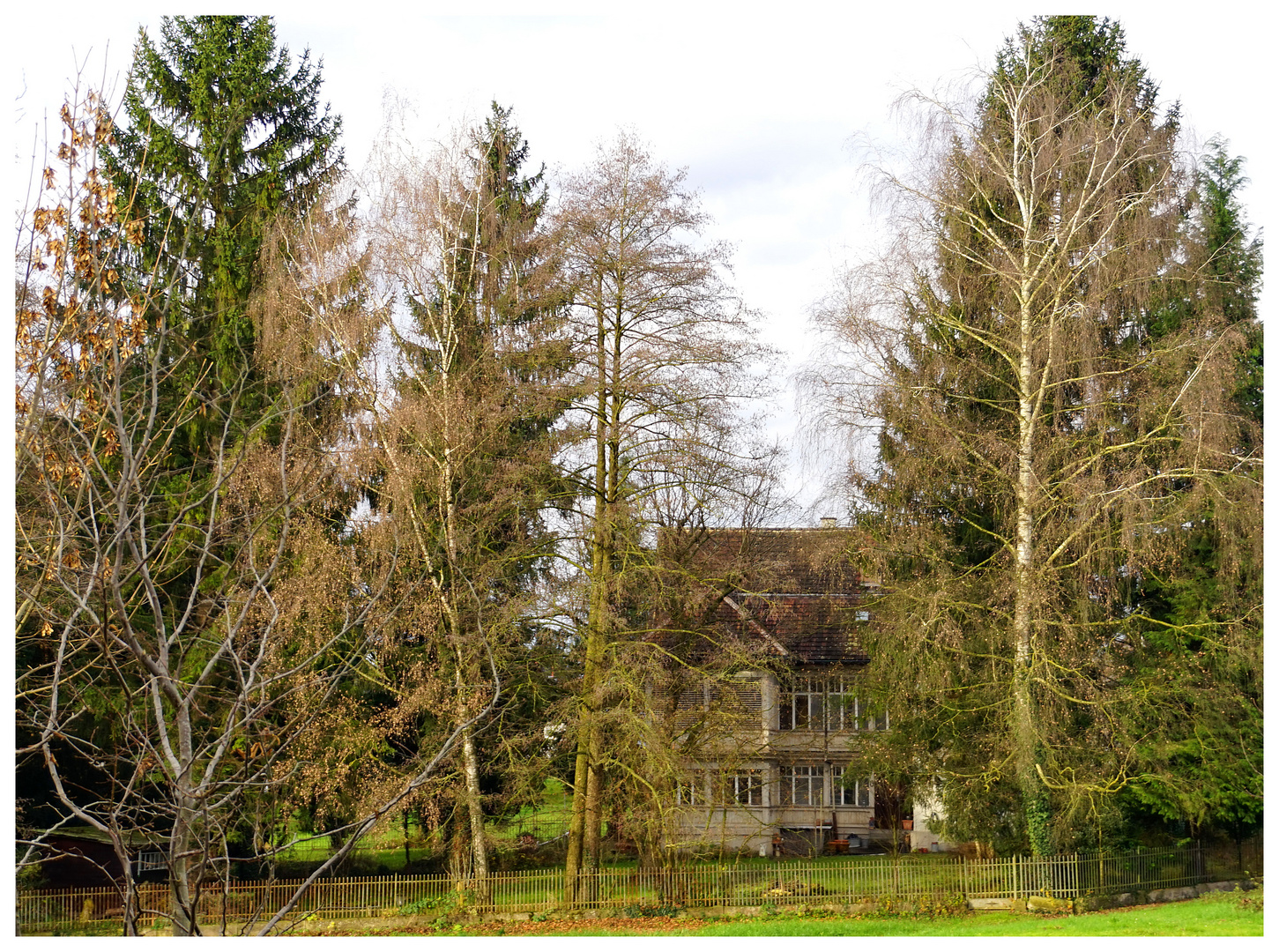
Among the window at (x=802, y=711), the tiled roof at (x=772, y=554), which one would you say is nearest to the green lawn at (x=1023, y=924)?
the tiled roof at (x=772, y=554)

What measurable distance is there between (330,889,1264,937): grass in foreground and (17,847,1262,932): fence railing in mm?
417

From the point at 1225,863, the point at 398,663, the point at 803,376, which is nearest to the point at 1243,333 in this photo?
the point at 803,376

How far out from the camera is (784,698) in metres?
21.0

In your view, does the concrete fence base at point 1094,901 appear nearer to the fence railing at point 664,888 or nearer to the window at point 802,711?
the fence railing at point 664,888

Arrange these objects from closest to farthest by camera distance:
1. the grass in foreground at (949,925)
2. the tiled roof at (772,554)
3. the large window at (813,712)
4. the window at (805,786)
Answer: the grass in foreground at (949,925)
the tiled roof at (772,554)
the large window at (813,712)
the window at (805,786)

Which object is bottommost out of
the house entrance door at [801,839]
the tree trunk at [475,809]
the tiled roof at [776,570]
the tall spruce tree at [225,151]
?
the house entrance door at [801,839]

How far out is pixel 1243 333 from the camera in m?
15.6

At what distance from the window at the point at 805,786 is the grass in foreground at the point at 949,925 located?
34.8 ft

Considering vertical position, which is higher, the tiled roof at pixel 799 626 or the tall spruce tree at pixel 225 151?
the tall spruce tree at pixel 225 151

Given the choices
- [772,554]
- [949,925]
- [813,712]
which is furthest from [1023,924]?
[813,712]

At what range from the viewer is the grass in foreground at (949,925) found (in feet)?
45.2

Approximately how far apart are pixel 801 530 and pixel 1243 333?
6995 mm

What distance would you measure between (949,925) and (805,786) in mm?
11855

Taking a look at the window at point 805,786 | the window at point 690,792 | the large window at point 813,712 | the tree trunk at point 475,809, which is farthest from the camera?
the window at point 805,786
